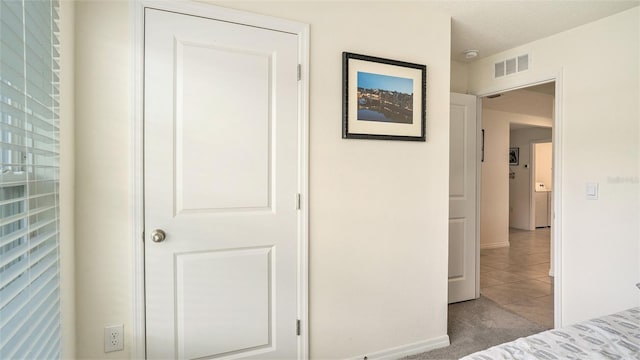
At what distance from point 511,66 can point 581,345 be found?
259 cm

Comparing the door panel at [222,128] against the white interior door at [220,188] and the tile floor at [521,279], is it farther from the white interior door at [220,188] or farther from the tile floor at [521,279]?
the tile floor at [521,279]

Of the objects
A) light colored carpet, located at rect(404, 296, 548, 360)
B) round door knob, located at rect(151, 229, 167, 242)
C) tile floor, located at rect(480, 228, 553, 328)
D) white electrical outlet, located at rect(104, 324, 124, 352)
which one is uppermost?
round door knob, located at rect(151, 229, 167, 242)

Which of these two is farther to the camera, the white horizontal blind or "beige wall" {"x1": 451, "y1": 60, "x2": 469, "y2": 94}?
"beige wall" {"x1": 451, "y1": 60, "x2": 469, "y2": 94}

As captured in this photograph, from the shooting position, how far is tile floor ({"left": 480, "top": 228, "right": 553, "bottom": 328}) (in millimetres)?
3254

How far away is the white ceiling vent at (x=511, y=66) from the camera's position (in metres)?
3.00

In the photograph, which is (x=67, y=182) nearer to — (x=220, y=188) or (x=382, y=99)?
(x=220, y=188)

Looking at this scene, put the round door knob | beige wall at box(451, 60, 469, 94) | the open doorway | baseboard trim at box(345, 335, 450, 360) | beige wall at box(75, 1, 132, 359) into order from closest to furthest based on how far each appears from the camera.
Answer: beige wall at box(75, 1, 132, 359), the round door knob, baseboard trim at box(345, 335, 450, 360), beige wall at box(451, 60, 469, 94), the open doorway

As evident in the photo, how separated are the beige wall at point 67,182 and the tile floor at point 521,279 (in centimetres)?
335

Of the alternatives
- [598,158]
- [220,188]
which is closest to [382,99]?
[220,188]

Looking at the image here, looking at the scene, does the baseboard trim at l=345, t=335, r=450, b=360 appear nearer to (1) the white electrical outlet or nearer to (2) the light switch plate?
(1) the white electrical outlet

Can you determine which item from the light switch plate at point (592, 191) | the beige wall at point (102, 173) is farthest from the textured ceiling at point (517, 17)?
the beige wall at point (102, 173)

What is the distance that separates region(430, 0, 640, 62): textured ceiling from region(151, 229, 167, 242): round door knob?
220 centimetres

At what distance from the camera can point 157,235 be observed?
68.5 inches

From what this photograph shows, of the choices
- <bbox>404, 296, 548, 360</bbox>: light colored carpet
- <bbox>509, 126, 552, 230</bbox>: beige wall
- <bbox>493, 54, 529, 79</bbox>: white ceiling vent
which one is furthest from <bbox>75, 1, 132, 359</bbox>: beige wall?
<bbox>509, 126, 552, 230</bbox>: beige wall
